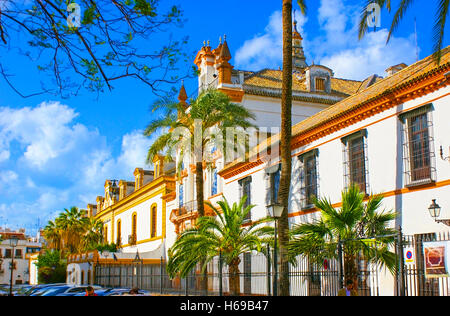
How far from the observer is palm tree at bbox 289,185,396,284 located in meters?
14.8

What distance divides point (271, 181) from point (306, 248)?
32.3 ft

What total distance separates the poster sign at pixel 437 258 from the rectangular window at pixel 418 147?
14.4ft

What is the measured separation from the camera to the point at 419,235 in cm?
1642

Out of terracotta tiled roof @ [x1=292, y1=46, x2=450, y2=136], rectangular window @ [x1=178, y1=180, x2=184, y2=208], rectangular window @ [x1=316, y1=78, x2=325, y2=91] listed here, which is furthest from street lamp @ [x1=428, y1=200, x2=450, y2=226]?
rectangular window @ [x1=178, y1=180, x2=184, y2=208]

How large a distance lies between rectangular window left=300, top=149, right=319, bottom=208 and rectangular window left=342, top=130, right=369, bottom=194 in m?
1.95

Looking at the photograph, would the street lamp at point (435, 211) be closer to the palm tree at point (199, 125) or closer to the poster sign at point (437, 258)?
the poster sign at point (437, 258)

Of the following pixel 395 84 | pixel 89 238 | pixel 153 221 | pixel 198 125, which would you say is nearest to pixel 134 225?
pixel 153 221

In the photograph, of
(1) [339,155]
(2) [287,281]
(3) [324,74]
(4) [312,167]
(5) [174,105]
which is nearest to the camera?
(2) [287,281]

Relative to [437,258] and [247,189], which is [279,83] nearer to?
[247,189]

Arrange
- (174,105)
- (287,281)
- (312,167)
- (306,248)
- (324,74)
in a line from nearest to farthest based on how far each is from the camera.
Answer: (306,248)
(287,281)
(312,167)
(174,105)
(324,74)

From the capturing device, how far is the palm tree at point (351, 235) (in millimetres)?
14836

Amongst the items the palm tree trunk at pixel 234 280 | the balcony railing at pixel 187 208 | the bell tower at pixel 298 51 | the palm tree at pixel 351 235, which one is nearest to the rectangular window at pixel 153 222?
the balcony railing at pixel 187 208
